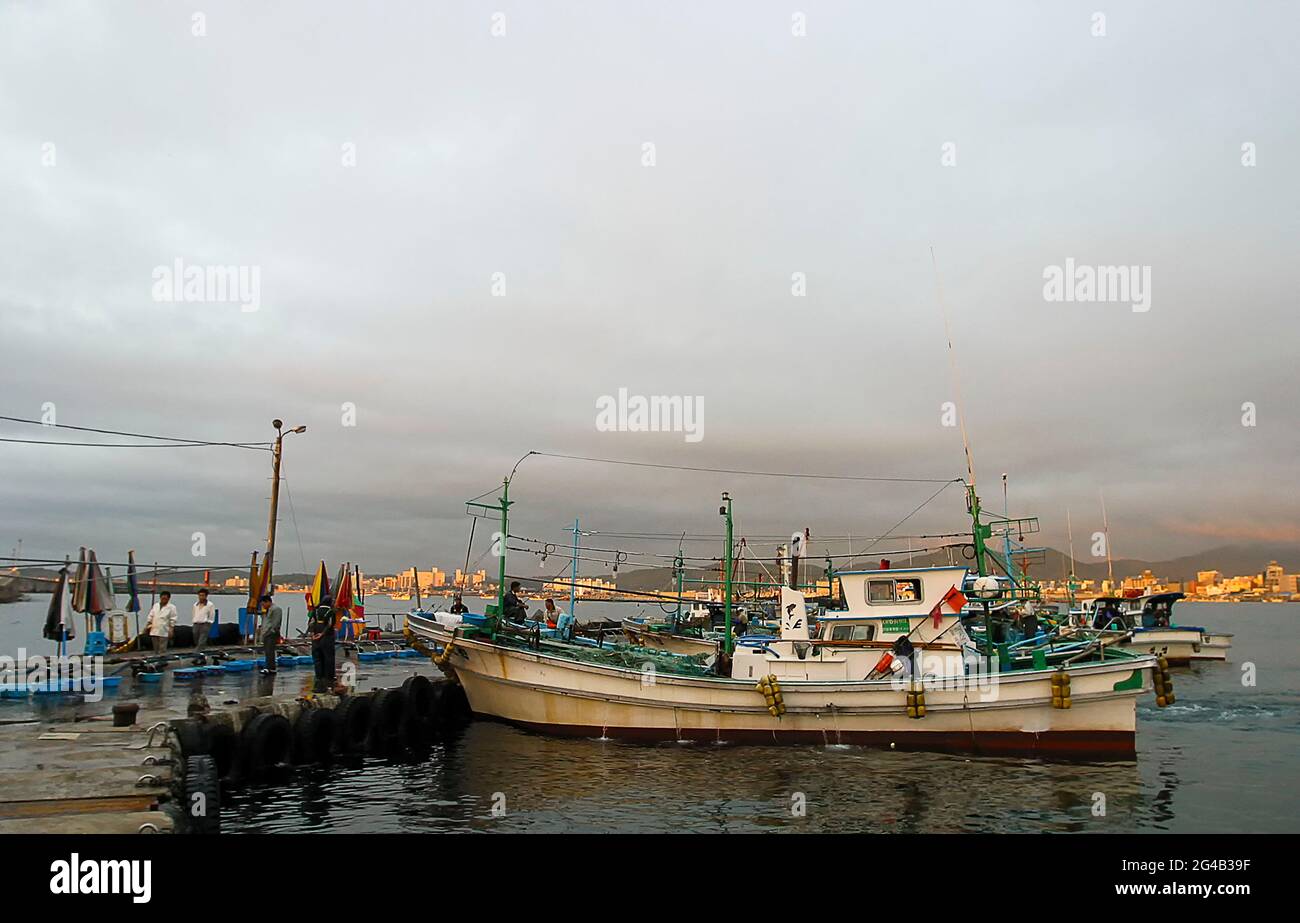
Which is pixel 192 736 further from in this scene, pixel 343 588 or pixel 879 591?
pixel 879 591

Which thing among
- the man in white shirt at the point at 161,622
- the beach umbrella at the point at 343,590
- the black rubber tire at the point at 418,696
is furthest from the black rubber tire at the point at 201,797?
the man in white shirt at the point at 161,622

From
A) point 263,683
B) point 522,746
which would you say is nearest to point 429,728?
point 522,746

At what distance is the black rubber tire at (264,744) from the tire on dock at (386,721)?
8.97ft

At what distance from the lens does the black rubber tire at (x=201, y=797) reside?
41.2 ft

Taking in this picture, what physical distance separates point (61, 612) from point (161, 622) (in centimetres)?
633

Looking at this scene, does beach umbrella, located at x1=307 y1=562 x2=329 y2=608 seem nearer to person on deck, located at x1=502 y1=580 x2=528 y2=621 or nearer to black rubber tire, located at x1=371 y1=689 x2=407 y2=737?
black rubber tire, located at x1=371 y1=689 x2=407 y2=737

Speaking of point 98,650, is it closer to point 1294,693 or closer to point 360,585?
point 360,585

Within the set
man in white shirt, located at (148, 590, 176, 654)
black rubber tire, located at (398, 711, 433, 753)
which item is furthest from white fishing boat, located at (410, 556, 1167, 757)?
man in white shirt, located at (148, 590, 176, 654)

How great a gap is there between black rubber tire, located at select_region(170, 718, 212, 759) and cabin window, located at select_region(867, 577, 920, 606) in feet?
55.2

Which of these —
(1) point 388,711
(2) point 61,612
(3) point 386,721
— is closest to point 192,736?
(3) point 386,721

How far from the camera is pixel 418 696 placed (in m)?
23.3

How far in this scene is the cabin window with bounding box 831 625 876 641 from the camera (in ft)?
75.5

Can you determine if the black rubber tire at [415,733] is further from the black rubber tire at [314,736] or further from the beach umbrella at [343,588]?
the beach umbrella at [343,588]
